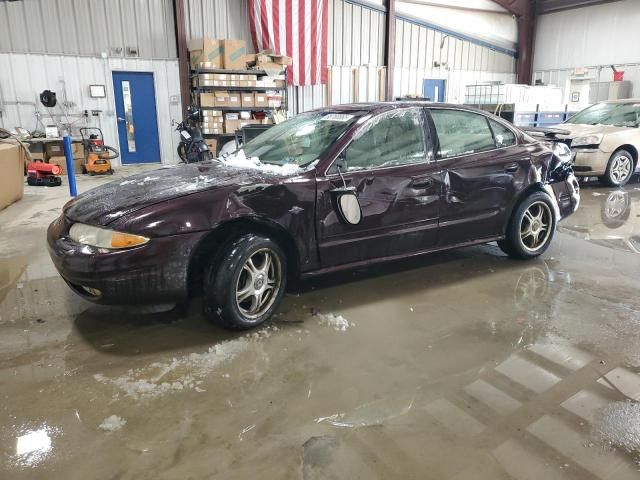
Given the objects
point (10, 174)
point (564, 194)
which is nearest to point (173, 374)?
point (564, 194)

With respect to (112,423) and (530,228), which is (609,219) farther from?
(112,423)

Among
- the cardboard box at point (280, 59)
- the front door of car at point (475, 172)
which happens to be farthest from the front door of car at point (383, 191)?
the cardboard box at point (280, 59)

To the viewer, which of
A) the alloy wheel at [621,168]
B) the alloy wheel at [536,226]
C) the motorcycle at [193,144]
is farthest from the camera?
the motorcycle at [193,144]

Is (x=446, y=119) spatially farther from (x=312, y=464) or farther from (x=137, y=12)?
(x=137, y=12)

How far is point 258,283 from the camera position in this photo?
300cm

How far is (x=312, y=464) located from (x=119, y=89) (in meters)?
11.2

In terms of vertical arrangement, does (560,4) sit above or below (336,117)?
above

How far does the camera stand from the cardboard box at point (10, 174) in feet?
20.8

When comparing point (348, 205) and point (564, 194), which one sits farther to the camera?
point (564, 194)

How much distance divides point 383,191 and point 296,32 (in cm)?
1009

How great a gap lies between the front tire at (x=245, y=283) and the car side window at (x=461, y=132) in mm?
1547

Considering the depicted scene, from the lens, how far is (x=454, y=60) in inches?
622

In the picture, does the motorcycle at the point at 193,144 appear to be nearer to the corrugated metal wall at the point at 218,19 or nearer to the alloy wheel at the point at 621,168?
the corrugated metal wall at the point at 218,19

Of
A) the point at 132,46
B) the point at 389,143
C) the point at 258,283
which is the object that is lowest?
the point at 258,283
